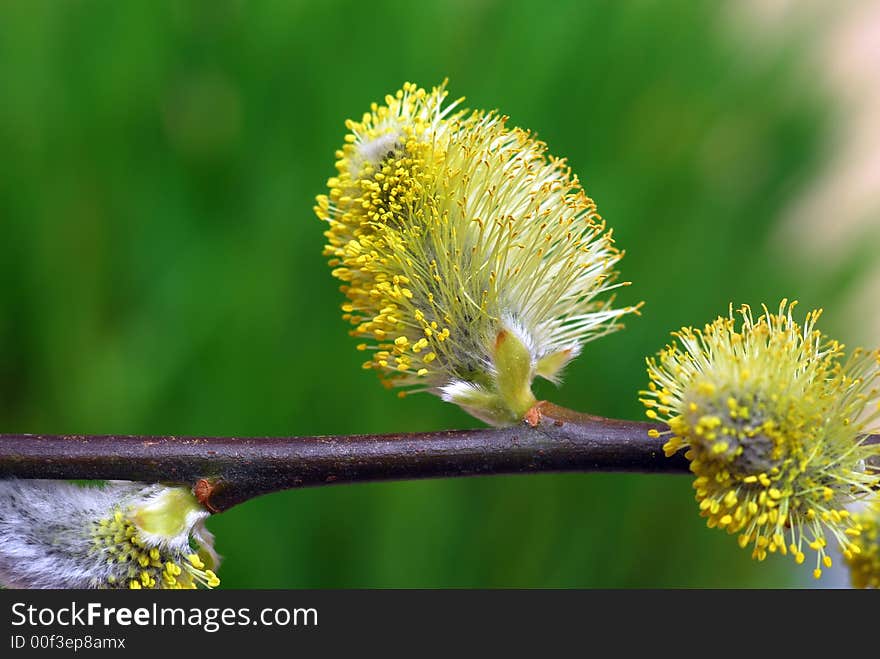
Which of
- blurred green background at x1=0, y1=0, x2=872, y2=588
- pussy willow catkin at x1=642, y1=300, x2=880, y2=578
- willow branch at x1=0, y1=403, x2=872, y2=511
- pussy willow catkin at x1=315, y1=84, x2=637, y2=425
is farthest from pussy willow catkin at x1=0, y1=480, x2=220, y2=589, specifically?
blurred green background at x1=0, y1=0, x2=872, y2=588

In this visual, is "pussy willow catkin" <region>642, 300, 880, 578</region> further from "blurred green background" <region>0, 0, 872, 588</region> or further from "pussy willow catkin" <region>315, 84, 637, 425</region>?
"blurred green background" <region>0, 0, 872, 588</region>

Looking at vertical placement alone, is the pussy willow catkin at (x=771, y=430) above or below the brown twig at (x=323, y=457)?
above

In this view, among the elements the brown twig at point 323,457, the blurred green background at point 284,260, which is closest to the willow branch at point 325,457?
the brown twig at point 323,457

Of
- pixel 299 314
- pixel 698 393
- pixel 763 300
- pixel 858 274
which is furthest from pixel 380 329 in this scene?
pixel 858 274

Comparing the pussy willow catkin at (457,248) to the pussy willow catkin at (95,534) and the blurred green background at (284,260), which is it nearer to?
the pussy willow catkin at (95,534)

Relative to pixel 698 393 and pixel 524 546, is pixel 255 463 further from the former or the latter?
pixel 524 546

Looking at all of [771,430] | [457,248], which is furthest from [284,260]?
[771,430]
